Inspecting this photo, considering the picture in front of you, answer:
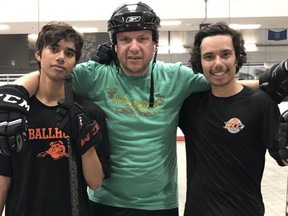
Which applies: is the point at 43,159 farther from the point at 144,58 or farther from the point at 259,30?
the point at 259,30

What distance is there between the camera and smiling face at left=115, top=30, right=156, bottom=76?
1.65 m

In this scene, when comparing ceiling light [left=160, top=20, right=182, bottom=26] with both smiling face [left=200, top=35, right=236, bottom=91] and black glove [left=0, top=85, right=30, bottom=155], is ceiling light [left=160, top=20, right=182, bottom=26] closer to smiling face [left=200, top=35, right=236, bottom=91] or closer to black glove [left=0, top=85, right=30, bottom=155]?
smiling face [left=200, top=35, right=236, bottom=91]

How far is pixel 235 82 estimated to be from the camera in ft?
5.50

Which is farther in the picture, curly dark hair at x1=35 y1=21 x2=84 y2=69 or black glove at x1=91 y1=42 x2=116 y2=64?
black glove at x1=91 y1=42 x2=116 y2=64

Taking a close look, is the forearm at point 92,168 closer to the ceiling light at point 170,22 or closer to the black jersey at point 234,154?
the black jersey at point 234,154

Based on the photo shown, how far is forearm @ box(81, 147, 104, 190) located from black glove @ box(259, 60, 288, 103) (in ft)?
2.42

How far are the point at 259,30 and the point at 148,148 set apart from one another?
794 centimetres

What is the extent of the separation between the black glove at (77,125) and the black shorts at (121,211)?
1.33 ft

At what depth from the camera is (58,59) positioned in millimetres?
1532

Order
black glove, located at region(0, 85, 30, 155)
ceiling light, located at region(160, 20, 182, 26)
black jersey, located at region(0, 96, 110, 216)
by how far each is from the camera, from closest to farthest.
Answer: black glove, located at region(0, 85, 30, 155) → black jersey, located at region(0, 96, 110, 216) → ceiling light, located at region(160, 20, 182, 26)

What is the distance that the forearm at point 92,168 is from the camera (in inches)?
57.5

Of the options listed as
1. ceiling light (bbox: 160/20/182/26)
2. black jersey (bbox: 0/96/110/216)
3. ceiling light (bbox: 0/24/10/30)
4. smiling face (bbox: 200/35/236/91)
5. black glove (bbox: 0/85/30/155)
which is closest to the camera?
black glove (bbox: 0/85/30/155)

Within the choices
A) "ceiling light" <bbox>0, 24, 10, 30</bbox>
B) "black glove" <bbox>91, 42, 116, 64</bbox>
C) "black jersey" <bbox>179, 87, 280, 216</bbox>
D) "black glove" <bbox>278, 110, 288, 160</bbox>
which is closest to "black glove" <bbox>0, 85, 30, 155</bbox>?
"black glove" <bbox>91, 42, 116, 64</bbox>

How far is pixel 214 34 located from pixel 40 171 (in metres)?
0.90
